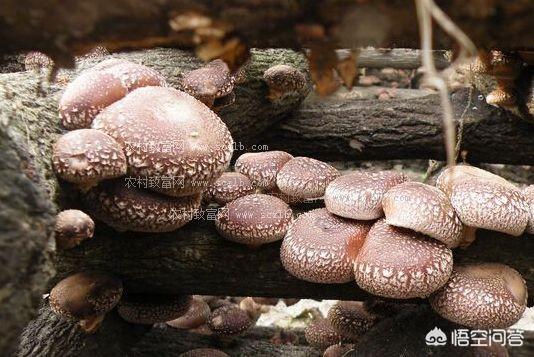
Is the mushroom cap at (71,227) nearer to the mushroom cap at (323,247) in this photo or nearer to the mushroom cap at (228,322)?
the mushroom cap at (323,247)

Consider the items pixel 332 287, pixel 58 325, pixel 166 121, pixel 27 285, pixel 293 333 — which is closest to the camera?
pixel 27 285

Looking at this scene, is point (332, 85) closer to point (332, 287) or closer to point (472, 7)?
point (472, 7)

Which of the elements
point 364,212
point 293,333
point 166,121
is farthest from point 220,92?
point 293,333

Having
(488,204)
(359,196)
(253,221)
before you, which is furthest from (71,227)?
(488,204)

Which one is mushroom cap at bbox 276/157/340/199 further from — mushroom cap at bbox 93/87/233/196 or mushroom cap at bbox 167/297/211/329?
mushroom cap at bbox 167/297/211/329

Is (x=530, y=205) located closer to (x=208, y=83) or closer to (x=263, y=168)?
(x=263, y=168)

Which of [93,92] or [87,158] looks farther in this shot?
[93,92]
